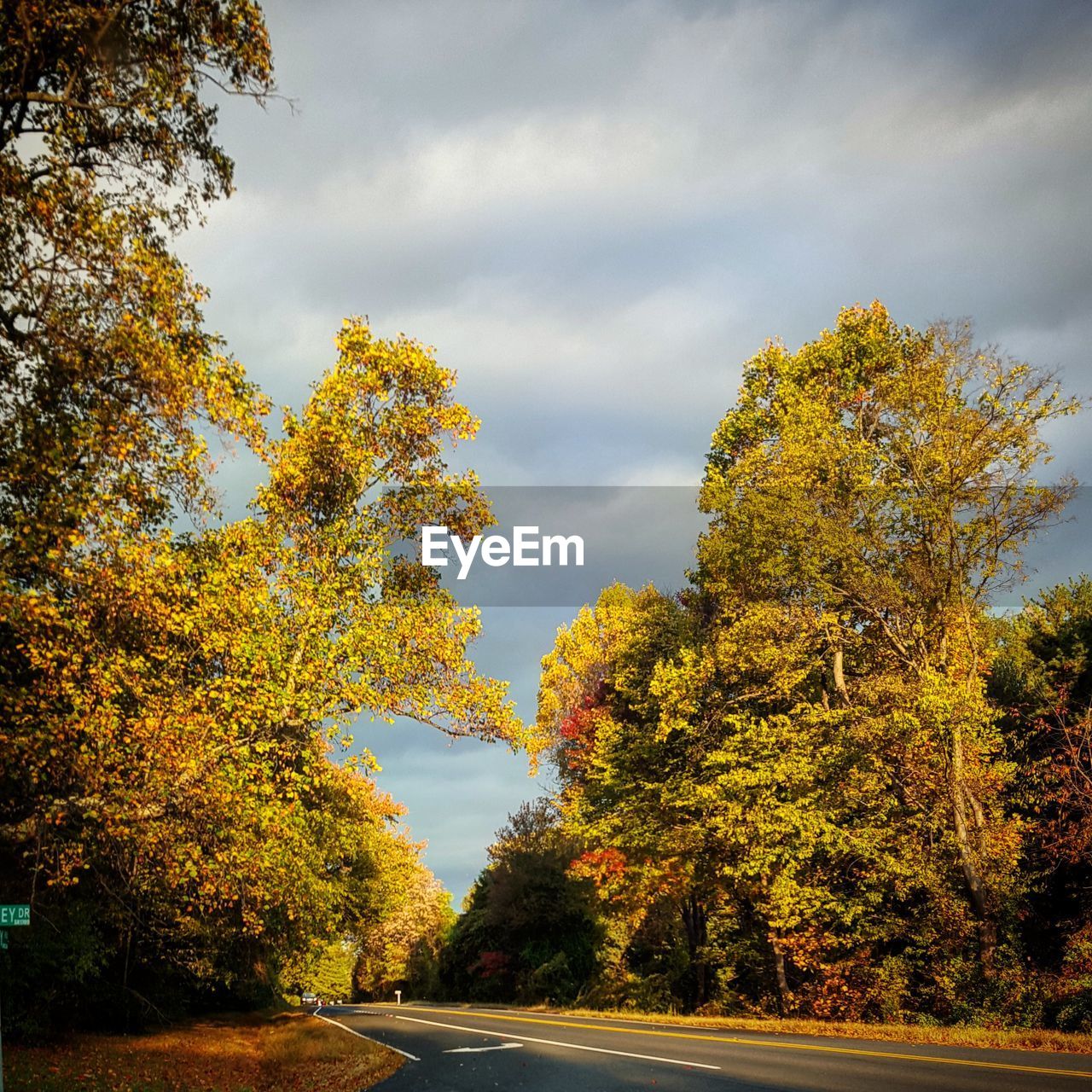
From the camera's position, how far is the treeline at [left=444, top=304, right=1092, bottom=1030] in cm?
2173

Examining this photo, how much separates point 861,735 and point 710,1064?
36.5 ft

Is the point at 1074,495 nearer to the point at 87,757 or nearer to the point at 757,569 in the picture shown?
the point at 757,569

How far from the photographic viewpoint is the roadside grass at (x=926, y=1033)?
610 inches

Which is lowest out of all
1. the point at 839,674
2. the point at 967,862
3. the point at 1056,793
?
the point at 967,862

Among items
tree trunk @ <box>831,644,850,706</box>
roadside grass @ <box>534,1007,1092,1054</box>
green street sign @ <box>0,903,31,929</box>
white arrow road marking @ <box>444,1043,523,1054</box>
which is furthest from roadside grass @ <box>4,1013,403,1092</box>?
tree trunk @ <box>831,644,850,706</box>

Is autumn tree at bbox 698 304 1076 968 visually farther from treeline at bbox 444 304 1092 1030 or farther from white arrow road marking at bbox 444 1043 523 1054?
white arrow road marking at bbox 444 1043 523 1054

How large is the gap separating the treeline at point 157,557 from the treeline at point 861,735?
11220 millimetres

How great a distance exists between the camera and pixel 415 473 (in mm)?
16391

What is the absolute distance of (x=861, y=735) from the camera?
2286cm

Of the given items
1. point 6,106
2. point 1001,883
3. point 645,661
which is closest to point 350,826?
point 645,661

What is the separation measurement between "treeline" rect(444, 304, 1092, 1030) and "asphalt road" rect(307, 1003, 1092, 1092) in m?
5.27

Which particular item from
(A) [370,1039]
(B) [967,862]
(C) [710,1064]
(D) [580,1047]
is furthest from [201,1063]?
(B) [967,862]

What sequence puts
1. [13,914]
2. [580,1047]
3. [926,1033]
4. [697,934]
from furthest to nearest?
[697,934] → [926,1033] → [580,1047] → [13,914]

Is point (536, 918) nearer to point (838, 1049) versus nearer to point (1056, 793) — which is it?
point (1056, 793)
